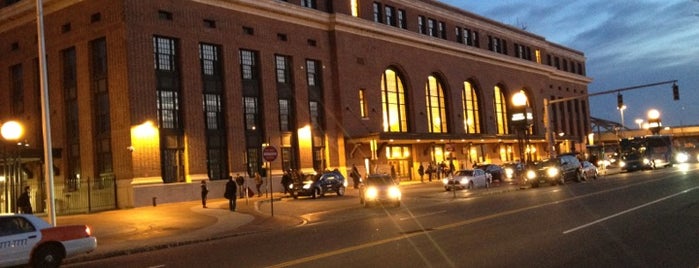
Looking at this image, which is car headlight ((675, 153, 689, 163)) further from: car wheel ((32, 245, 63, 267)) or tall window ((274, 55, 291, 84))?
car wheel ((32, 245, 63, 267))

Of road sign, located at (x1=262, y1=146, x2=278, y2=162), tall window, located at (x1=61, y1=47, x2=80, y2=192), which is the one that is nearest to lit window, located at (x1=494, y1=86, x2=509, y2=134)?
tall window, located at (x1=61, y1=47, x2=80, y2=192)

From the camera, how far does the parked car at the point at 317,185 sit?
3775 centimetres

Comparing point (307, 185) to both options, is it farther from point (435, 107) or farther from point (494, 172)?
point (435, 107)

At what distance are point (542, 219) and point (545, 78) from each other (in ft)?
237

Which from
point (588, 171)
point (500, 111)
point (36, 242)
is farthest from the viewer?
point (500, 111)

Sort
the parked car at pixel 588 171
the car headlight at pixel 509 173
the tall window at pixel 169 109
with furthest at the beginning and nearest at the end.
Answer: the car headlight at pixel 509 173
the parked car at pixel 588 171
the tall window at pixel 169 109

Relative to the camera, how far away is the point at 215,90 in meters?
42.9

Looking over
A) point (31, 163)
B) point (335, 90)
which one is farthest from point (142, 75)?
point (335, 90)

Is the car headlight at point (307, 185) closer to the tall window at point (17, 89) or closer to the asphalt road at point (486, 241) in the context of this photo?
the asphalt road at point (486, 241)

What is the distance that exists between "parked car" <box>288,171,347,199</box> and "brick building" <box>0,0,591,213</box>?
6.35 metres

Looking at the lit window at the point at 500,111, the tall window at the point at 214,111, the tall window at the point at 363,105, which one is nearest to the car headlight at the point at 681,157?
the lit window at the point at 500,111

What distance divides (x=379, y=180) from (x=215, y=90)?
17.8 metres

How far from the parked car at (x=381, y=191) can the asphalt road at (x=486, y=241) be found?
15.4ft

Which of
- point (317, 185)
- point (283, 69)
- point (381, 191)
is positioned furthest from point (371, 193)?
point (283, 69)
